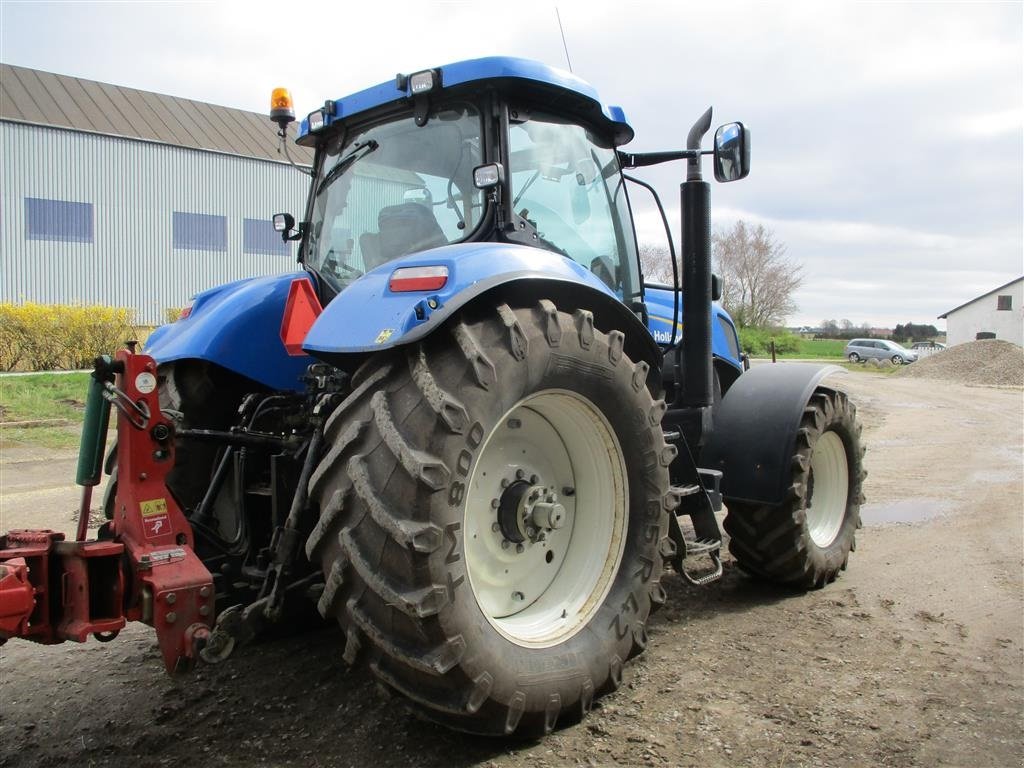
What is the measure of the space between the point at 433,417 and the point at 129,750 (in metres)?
1.58

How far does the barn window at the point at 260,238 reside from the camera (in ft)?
87.5

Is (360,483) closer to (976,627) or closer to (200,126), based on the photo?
(976,627)

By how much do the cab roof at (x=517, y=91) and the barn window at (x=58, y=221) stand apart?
76.3 ft

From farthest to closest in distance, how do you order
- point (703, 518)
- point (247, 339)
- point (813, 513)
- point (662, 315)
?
1. point (813, 513)
2. point (662, 315)
3. point (703, 518)
4. point (247, 339)

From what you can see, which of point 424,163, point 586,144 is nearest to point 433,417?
point 424,163

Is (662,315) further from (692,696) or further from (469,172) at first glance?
(692,696)

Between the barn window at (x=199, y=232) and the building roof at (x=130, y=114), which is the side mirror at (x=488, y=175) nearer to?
the building roof at (x=130, y=114)

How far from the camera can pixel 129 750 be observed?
2.86 meters

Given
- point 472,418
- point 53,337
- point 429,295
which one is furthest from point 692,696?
point 53,337

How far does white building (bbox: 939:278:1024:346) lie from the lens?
52.5m

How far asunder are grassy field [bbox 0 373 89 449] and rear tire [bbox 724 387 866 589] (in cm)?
868

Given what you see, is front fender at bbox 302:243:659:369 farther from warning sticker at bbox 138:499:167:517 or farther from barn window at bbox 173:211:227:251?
barn window at bbox 173:211:227:251

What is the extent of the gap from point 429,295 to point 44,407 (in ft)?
37.2

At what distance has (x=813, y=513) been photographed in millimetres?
5145
